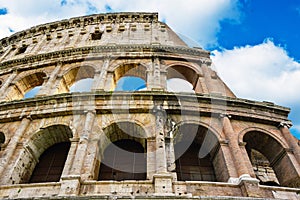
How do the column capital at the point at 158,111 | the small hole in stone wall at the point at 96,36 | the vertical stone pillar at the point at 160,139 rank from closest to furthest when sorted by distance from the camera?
the vertical stone pillar at the point at 160,139
the column capital at the point at 158,111
the small hole in stone wall at the point at 96,36

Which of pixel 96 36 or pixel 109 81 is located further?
pixel 96 36

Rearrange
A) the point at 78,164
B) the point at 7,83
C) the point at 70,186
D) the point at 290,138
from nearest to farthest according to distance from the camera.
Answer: the point at 70,186 → the point at 78,164 → the point at 290,138 → the point at 7,83

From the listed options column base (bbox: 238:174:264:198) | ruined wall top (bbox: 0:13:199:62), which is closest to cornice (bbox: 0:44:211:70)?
ruined wall top (bbox: 0:13:199:62)

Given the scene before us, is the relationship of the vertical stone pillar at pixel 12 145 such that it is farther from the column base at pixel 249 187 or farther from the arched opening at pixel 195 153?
the column base at pixel 249 187

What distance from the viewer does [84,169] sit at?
6.95 m

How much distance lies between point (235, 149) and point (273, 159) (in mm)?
2190

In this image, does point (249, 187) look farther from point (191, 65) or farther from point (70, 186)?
point (191, 65)

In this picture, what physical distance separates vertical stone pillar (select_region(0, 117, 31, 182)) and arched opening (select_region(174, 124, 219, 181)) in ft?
17.8

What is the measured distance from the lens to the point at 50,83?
1095 cm

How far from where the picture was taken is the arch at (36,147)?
7.62 m

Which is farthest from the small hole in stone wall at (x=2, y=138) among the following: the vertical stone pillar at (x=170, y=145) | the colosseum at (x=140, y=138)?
the vertical stone pillar at (x=170, y=145)

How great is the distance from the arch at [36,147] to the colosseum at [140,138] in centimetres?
3

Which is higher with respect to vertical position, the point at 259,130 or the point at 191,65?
the point at 191,65

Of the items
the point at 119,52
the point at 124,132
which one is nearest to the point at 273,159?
the point at 124,132
